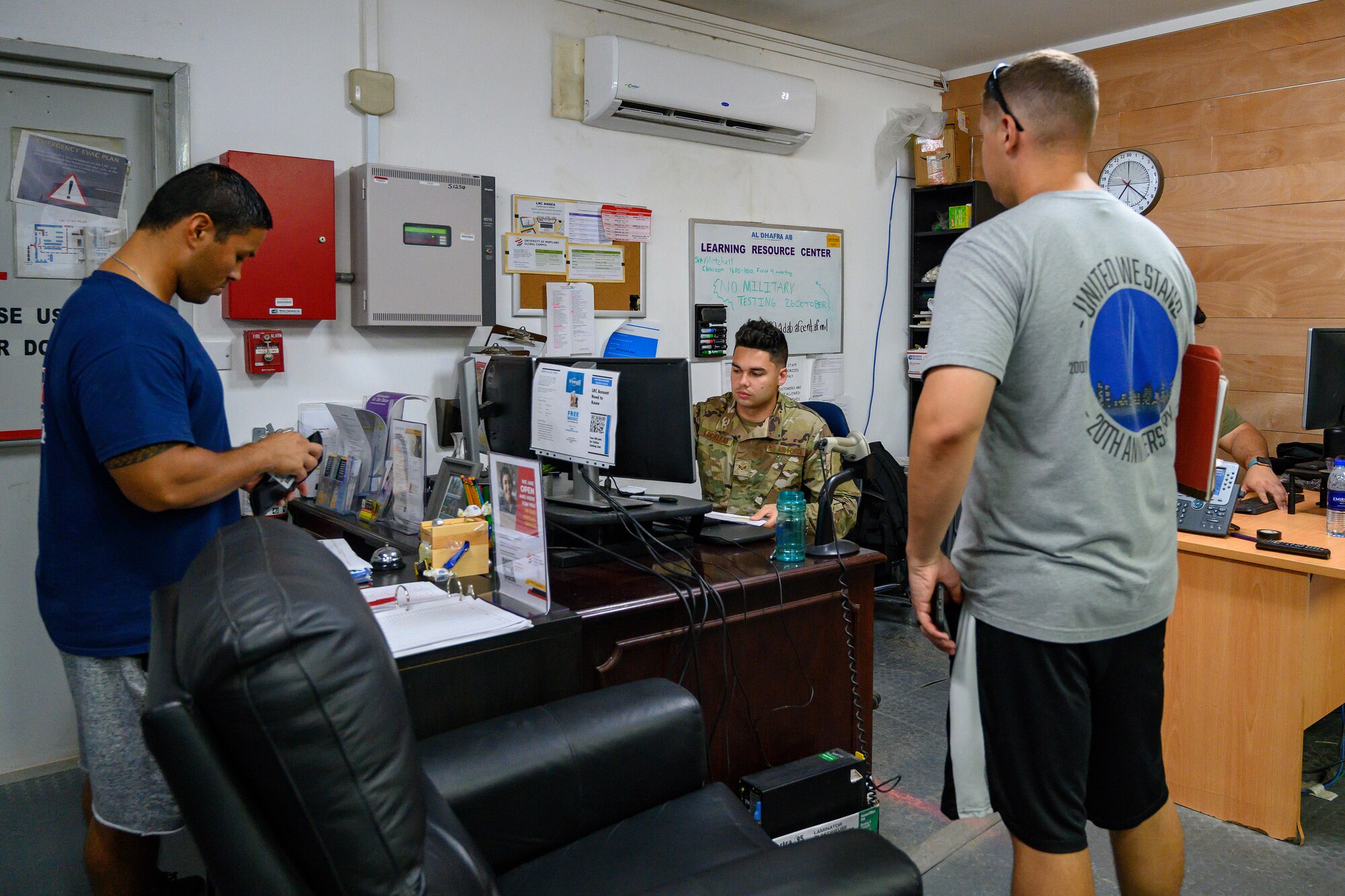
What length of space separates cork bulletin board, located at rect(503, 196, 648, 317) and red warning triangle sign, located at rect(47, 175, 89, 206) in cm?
135

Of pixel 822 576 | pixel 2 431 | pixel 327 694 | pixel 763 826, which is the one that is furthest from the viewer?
pixel 2 431

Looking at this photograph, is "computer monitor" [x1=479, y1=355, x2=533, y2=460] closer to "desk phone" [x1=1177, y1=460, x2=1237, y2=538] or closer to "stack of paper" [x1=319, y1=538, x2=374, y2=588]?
"stack of paper" [x1=319, y1=538, x2=374, y2=588]

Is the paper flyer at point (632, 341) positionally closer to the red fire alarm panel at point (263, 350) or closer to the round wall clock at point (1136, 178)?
the red fire alarm panel at point (263, 350)

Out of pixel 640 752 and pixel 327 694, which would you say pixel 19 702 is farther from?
pixel 327 694

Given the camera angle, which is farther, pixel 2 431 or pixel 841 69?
pixel 841 69

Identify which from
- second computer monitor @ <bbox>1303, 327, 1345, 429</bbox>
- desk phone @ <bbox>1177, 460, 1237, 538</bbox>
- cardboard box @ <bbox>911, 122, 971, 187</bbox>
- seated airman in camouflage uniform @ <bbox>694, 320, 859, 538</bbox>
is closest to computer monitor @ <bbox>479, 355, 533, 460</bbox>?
seated airman in camouflage uniform @ <bbox>694, 320, 859, 538</bbox>

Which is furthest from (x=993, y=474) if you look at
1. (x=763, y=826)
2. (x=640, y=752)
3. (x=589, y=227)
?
(x=589, y=227)

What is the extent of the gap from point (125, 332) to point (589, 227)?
234 cm

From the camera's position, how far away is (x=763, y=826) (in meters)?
1.92

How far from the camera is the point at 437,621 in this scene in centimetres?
163

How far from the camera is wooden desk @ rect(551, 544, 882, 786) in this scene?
1.89 m

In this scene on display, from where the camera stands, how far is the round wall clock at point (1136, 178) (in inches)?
166

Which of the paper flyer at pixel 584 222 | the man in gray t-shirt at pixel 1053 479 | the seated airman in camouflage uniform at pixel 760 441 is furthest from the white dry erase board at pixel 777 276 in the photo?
the man in gray t-shirt at pixel 1053 479

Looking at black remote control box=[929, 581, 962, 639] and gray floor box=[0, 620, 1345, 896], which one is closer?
black remote control box=[929, 581, 962, 639]
